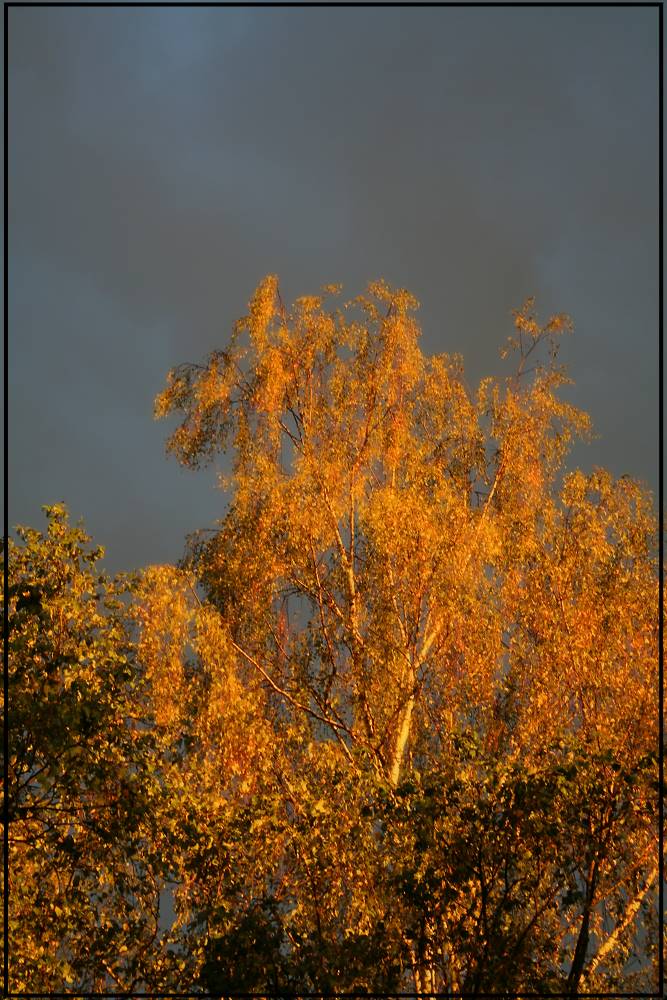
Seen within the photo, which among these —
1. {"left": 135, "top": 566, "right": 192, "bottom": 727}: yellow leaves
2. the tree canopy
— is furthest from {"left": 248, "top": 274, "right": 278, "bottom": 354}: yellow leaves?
{"left": 135, "top": 566, "right": 192, "bottom": 727}: yellow leaves

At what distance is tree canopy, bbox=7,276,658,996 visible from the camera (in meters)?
10.1

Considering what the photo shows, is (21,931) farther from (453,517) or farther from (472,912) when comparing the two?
(453,517)

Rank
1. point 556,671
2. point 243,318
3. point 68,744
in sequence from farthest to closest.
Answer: point 243,318
point 556,671
point 68,744

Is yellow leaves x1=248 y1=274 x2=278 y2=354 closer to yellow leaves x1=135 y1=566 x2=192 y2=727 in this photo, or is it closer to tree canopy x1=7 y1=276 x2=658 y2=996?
tree canopy x1=7 y1=276 x2=658 y2=996

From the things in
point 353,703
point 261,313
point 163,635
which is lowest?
point 353,703

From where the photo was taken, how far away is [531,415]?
20297mm

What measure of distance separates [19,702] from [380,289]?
12737mm

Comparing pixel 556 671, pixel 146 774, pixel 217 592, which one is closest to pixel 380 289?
pixel 217 592

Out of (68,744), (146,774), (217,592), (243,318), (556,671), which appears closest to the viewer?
(68,744)

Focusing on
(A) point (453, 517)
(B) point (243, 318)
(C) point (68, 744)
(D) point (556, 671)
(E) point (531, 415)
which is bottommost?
(C) point (68, 744)

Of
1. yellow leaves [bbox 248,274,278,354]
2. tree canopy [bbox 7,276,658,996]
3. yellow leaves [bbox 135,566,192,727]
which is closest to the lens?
tree canopy [bbox 7,276,658,996]

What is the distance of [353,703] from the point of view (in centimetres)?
1655

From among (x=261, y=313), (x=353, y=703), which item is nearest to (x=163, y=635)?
(x=353, y=703)

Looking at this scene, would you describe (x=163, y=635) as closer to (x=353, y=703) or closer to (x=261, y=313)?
(x=353, y=703)
